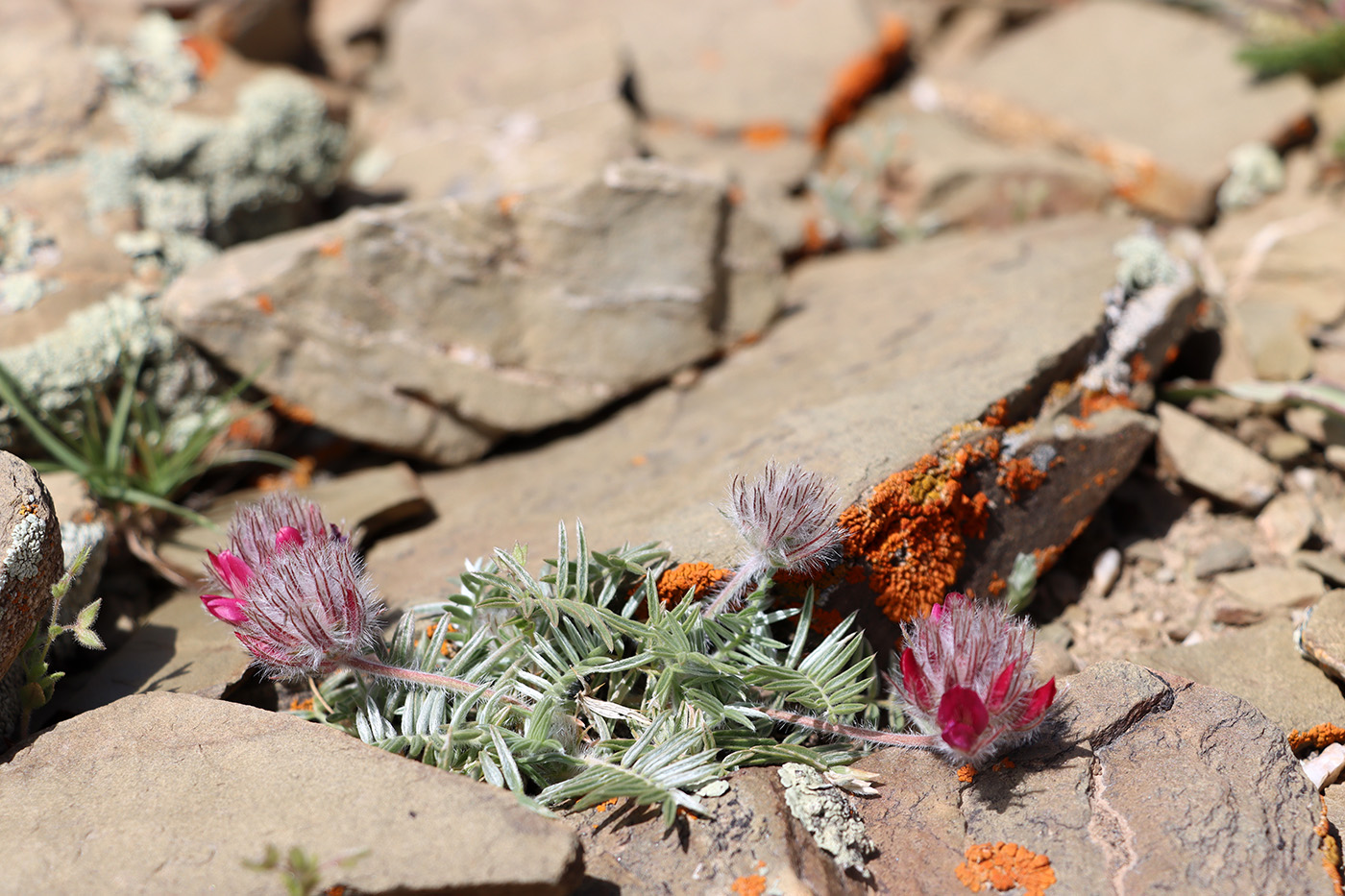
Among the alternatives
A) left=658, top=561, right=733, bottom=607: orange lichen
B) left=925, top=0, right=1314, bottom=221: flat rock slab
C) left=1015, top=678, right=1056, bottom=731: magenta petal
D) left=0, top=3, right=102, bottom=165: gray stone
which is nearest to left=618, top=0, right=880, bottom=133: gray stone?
left=925, top=0, right=1314, bottom=221: flat rock slab

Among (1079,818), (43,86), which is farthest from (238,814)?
(43,86)

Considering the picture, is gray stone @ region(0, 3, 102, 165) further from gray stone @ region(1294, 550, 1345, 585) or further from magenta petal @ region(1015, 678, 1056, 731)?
gray stone @ region(1294, 550, 1345, 585)

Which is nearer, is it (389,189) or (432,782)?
(432,782)

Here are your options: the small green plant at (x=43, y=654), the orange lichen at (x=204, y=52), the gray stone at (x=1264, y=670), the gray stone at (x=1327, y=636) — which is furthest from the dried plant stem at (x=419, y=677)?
the orange lichen at (x=204, y=52)

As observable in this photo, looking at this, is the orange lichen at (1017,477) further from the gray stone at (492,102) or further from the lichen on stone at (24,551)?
the lichen on stone at (24,551)

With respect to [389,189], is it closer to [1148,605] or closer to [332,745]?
[332,745]

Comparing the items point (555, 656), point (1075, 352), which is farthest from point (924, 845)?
point (1075, 352)

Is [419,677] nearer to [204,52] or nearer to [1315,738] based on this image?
[1315,738]
